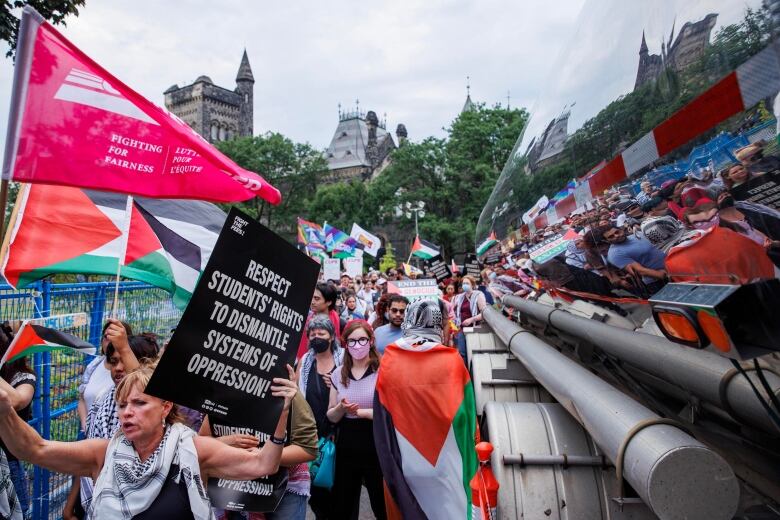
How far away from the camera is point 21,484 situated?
16.1 feet

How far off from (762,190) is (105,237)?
4626 mm

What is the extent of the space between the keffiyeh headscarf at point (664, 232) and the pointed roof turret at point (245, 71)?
10865cm

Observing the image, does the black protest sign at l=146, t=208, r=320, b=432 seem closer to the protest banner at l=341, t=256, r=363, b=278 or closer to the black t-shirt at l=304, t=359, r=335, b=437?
the black t-shirt at l=304, t=359, r=335, b=437

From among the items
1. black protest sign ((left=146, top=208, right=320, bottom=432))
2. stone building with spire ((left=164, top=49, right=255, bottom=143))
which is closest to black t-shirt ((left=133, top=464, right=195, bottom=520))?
black protest sign ((left=146, top=208, right=320, bottom=432))

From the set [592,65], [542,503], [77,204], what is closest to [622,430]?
[542,503]

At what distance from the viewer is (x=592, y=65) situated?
123 inches

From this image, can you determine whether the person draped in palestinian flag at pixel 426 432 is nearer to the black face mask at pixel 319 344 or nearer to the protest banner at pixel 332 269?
the black face mask at pixel 319 344

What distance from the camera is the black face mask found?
509cm

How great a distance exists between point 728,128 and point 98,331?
588 centimetres

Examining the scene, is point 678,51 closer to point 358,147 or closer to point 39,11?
point 39,11

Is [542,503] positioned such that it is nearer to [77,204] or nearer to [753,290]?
[753,290]

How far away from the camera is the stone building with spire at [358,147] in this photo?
315 ft

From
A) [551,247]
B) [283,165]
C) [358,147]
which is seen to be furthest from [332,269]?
[358,147]

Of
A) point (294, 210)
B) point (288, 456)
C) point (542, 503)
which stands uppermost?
point (294, 210)
